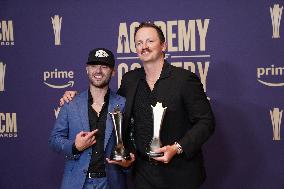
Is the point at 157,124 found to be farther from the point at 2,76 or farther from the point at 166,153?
the point at 2,76

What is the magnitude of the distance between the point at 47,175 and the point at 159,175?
134cm

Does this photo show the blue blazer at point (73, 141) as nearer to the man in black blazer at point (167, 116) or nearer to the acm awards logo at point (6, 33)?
the man in black blazer at point (167, 116)

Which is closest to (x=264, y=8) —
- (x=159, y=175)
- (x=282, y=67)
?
(x=282, y=67)

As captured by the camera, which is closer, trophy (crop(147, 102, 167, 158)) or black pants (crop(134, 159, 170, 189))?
trophy (crop(147, 102, 167, 158))

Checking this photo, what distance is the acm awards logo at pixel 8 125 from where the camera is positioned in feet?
9.51

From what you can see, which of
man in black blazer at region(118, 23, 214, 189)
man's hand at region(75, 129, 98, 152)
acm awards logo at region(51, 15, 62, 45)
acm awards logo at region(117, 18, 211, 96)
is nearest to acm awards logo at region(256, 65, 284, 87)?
acm awards logo at region(117, 18, 211, 96)

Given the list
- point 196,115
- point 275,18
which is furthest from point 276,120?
point 196,115

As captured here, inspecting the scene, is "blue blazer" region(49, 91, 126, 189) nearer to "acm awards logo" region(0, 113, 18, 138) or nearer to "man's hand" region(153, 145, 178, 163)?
"man's hand" region(153, 145, 178, 163)

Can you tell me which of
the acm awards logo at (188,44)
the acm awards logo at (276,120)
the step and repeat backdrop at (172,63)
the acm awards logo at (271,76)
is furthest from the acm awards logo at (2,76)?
the acm awards logo at (276,120)

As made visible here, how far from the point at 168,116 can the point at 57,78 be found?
1.27m

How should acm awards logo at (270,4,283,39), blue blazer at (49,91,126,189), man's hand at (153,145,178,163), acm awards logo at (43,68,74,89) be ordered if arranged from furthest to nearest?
acm awards logo at (43,68,74,89), acm awards logo at (270,4,283,39), blue blazer at (49,91,126,189), man's hand at (153,145,178,163)

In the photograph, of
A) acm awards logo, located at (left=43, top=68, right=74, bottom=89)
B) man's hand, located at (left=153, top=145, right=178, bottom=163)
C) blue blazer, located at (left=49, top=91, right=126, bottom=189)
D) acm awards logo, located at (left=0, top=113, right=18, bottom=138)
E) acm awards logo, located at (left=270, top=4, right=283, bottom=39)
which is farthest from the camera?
acm awards logo, located at (left=0, top=113, right=18, bottom=138)

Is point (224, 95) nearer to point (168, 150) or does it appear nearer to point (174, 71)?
point (174, 71)

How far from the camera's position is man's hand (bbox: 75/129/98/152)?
5.54ft
